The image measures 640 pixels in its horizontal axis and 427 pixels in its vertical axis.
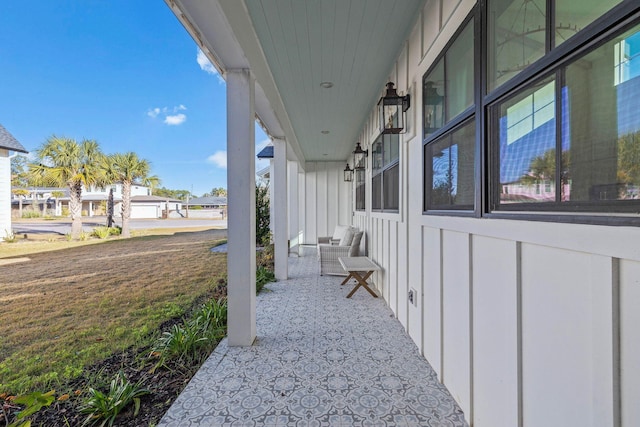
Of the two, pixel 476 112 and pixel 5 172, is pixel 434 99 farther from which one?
pixel 5 172

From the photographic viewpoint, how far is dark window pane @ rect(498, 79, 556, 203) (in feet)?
3.58

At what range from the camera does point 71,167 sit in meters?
10.1

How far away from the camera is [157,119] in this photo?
1728 cm

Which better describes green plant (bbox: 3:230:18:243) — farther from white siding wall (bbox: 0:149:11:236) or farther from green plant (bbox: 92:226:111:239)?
green plant (bbox: 92:226:111:239)

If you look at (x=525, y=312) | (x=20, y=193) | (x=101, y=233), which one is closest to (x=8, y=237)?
(x=20, y=193)

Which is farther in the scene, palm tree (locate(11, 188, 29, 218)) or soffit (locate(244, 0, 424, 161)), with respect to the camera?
palm tree (locate(11, 188, 29, 218))

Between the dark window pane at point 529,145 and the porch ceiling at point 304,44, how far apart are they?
1.53 metres

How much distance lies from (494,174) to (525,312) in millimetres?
667

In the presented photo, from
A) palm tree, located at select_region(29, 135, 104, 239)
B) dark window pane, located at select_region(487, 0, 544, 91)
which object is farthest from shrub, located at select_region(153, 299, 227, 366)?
palm tree, located at select_region(29, 135, 104, 239)

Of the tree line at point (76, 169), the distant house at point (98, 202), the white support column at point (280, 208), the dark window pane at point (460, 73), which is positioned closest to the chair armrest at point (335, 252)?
the white support column at point (280, 208)

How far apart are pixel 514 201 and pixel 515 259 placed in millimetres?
271

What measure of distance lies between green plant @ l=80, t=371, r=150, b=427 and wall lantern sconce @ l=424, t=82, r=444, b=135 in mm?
2800

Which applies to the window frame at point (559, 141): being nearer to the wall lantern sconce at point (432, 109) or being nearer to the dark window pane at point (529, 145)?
the dark window pane at point (529, 145)

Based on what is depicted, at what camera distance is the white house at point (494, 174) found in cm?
83
